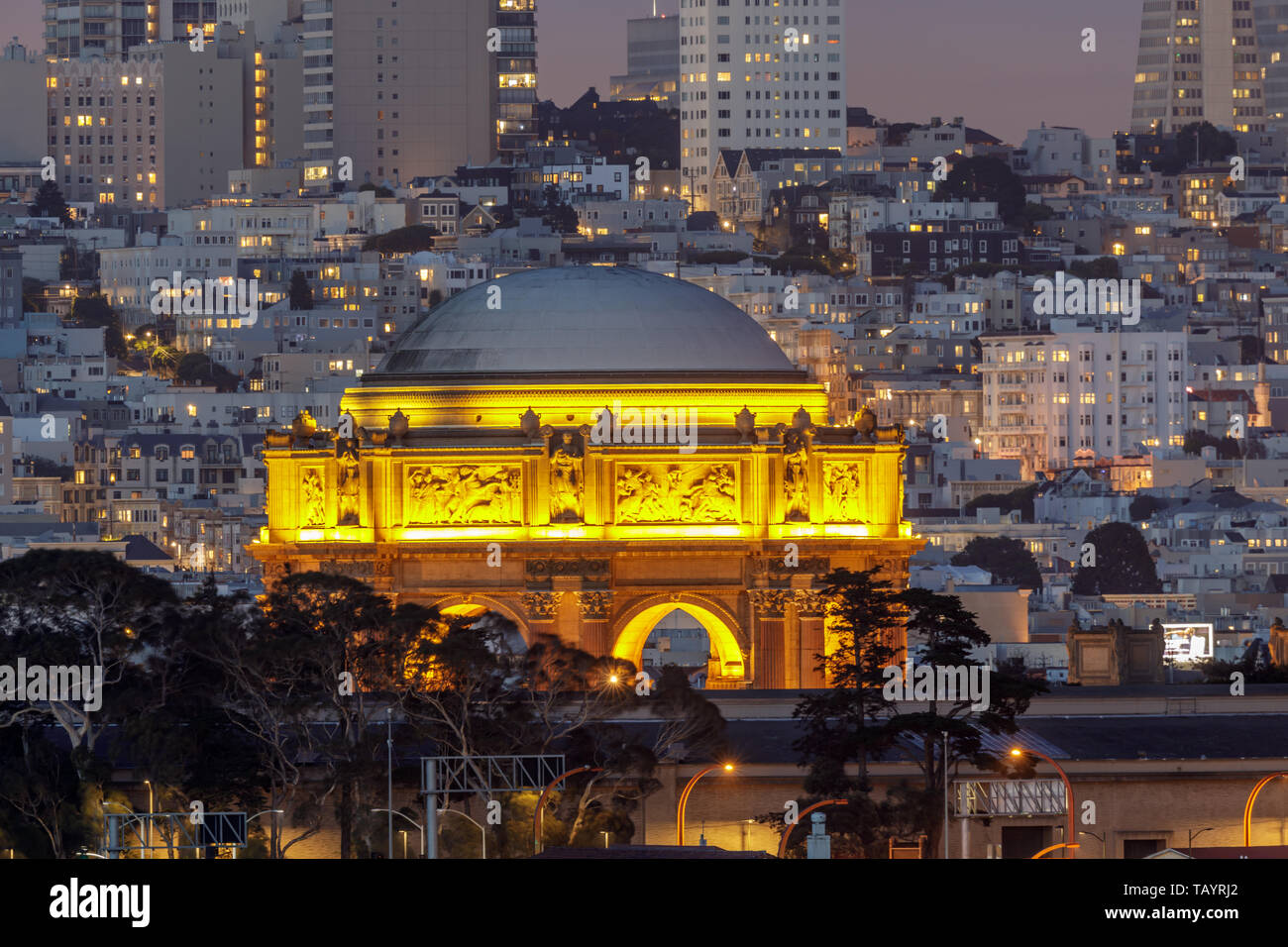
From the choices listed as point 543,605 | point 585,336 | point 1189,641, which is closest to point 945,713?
point 543,605

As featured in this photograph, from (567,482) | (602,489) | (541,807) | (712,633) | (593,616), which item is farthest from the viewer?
(712,633)

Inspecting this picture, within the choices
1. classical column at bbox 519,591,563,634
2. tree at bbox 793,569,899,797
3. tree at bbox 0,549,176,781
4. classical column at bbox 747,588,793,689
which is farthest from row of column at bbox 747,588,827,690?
tree at bbox 0,549,176,781

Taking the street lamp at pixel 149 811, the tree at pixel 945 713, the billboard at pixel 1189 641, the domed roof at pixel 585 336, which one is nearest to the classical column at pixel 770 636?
the domed roof at pixel 585 336

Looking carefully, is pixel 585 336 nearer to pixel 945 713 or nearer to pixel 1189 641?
pixel 945 713

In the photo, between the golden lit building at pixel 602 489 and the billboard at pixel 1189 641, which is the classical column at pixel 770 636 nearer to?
the golden lit building at pixel 602 489

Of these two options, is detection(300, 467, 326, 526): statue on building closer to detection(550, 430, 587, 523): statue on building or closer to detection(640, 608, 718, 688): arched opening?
detection(550, 430, 587, 523): statue on building
